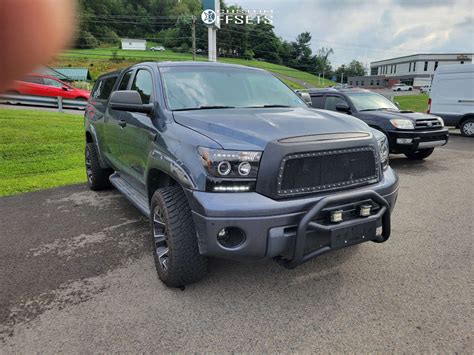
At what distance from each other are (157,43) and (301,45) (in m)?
52.8

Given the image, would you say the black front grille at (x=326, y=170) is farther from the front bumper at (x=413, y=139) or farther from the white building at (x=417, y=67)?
the white building at (x=417, y=67)

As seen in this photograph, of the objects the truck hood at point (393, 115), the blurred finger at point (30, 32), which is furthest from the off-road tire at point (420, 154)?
the blurred finger at point (30, 32)

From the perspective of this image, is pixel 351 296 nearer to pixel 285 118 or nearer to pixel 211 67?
pixel 285 118

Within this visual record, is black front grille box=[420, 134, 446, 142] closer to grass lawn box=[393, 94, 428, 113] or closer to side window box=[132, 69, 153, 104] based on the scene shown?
side window box=[132, 69, 153, 104]

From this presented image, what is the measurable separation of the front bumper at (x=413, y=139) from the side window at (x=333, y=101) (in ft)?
5.35

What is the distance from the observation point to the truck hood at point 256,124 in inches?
109

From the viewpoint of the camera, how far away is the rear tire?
43.8 feet

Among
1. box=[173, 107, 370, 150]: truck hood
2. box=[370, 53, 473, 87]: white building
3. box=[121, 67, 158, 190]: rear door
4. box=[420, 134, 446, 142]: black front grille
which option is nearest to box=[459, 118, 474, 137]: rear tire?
box=[420, 134, 446, 142]: black front grille

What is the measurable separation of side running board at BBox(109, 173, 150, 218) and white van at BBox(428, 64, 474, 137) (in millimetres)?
12859

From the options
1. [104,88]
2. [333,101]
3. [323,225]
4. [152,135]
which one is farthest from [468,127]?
[152,135]

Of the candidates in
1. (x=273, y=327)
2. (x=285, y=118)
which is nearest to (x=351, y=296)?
(x=273, y=327)

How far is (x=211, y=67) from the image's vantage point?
4.27 meters

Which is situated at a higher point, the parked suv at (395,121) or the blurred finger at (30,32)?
the blurred finger at (30,32)

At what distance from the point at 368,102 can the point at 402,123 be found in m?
1.38
